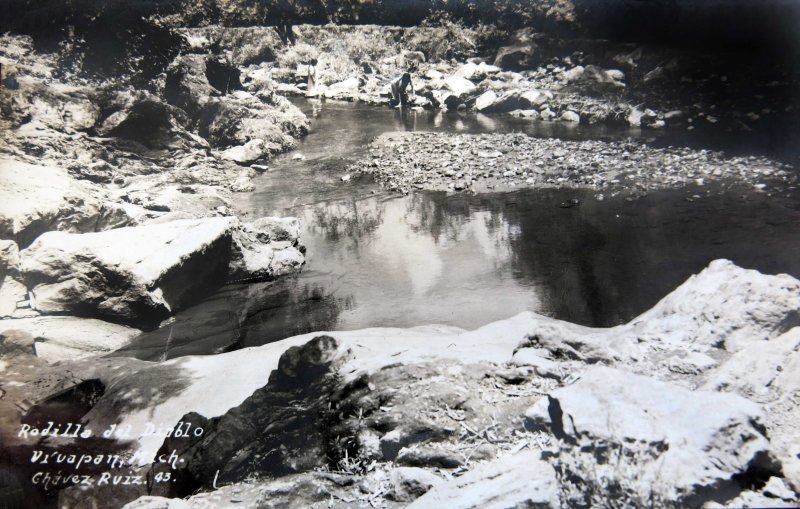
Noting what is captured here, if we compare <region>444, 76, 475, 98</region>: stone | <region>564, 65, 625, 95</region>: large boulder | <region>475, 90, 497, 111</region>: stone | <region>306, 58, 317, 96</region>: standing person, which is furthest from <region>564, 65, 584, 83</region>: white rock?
<region>306, 58, 317, 96</region>: standing person

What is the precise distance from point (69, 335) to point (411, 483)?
1995 millimetres

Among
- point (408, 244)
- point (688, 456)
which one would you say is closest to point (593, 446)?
point (688, 456)

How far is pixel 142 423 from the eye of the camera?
7.55ft

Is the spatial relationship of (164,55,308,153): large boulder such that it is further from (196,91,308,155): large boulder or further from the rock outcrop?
the rock outcrop

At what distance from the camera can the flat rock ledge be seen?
261 cm

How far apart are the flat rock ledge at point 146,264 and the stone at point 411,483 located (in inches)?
62.1

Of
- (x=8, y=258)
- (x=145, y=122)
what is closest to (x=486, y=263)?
(x=145, y=122)

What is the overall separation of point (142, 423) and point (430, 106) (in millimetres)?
3174

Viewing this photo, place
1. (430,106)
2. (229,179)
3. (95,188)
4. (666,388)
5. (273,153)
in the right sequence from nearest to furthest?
(666,388) < (95,188) < (229,179) < (273,153) < (430,106)

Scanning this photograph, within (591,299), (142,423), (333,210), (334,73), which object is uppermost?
(334,73)

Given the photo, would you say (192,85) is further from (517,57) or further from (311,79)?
(517,57)

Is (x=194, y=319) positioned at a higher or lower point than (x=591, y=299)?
lower

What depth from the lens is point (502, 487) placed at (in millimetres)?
1729

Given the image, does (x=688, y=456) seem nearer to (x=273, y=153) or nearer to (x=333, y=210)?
(x=333, y=210)
